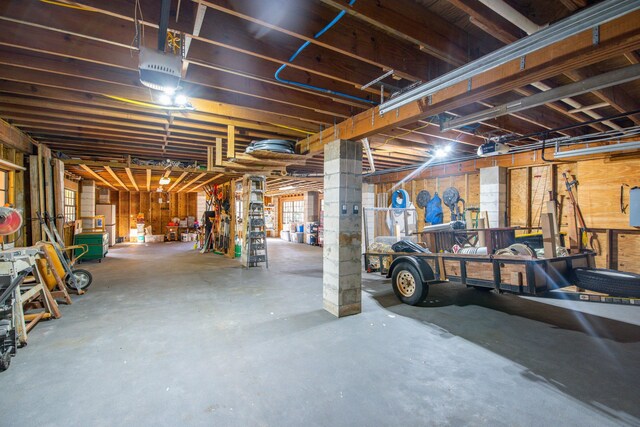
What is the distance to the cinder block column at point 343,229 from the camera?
385cm

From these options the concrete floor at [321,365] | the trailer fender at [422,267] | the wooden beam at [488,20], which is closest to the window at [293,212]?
the concrete floor at [321,365]

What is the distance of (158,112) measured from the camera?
3859 mm

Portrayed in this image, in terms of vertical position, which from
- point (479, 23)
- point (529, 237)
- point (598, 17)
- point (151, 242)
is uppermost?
point (479, 23)

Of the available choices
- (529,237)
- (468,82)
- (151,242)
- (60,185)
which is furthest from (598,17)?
(151,242)

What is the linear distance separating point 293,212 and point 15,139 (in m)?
12.9

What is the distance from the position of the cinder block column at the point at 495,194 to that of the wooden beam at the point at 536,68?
4.07m

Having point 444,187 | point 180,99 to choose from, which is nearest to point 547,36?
point 180,99

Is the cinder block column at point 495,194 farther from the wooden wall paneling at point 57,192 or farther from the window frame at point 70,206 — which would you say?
the window frame at point 70,206

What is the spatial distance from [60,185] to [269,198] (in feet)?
41.6

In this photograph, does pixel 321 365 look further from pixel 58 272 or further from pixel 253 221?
pixel 253 221

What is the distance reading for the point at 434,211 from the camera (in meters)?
7.67

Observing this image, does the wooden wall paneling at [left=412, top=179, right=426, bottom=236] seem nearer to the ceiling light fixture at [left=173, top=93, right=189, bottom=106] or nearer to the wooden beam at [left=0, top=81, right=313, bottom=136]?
the wooden beam at [left=0, top=81, right=313, bottom=136]

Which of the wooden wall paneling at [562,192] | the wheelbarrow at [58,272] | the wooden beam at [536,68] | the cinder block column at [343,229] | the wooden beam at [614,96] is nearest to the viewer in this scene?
the wooden beam at [536,68]

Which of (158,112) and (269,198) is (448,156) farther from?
(269,198)
